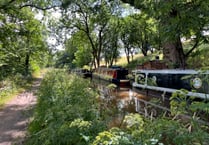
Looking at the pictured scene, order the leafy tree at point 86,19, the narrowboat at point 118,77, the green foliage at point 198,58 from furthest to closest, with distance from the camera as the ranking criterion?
the leafy tree at point 86,19 → the narrowboat at point 118,77 → the green foliage at point 198,58

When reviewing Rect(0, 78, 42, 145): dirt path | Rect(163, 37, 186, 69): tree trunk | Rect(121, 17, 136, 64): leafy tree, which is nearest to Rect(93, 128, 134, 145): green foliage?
Rect(0, 78, 42, 145): dirt path

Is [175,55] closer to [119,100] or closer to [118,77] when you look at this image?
[119,100]

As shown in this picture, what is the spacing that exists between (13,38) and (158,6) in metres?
11.8

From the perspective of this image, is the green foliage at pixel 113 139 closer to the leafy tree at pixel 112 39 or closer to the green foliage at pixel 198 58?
the green foliage at pixel 198 58

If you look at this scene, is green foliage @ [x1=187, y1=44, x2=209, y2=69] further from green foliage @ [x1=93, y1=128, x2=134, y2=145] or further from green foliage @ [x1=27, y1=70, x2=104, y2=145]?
green foliage @ [x1=93, y1=128, x2=134, y2=145]

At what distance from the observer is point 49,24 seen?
22609 mm

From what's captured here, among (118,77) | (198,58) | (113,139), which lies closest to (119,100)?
(198,58)

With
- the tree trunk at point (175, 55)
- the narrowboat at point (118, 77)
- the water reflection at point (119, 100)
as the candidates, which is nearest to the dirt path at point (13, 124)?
the water reflection at point (119, 100)

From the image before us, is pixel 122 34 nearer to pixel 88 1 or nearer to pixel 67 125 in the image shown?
pixel 88 1

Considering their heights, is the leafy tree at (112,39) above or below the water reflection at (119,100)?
above

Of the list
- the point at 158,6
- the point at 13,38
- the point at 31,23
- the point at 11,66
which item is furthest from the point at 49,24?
the point at 158,6

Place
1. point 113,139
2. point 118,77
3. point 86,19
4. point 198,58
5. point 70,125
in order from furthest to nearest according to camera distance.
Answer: point 86,19, point 118,77, point 198,58, point 70,125, point 113,139

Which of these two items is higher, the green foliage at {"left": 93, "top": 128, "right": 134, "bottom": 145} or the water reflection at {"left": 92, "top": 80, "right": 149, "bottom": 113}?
the green foliage at {"left": 93, "top": 128, "right": 134, "bottom": 145}

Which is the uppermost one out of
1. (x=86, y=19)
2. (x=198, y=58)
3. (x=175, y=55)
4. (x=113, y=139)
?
(x=86, y=19)
